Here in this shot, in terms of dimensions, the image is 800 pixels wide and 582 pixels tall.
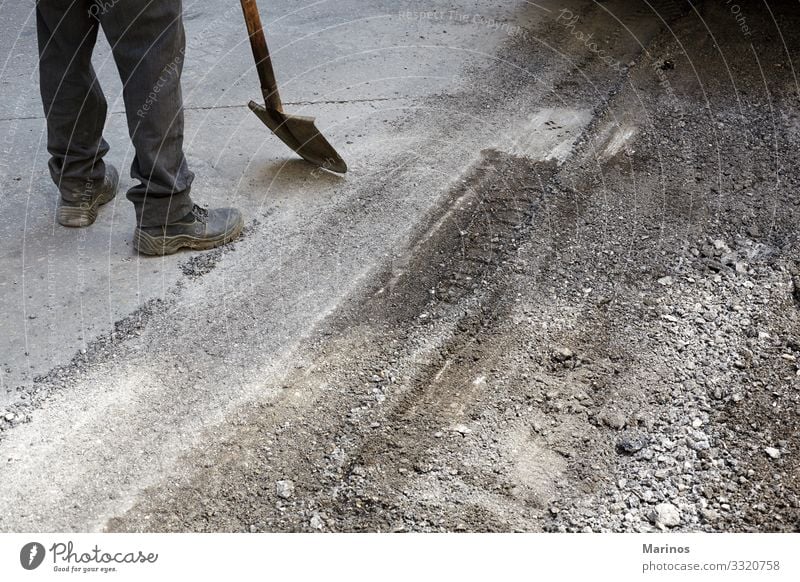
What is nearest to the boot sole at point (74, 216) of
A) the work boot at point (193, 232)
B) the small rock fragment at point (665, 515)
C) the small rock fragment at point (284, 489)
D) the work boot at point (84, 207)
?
the work boot at point (84, 207)

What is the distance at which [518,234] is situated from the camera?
323cm

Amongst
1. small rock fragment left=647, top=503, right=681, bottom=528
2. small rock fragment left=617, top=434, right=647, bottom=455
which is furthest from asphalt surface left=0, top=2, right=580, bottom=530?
small rock fragment left=647, top=503, right=681, bottom=528

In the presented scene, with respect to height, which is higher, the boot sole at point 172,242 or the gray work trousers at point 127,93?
the gray work trousers at point 127,93

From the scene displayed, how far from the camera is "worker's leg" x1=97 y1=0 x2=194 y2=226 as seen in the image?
9.04 ft

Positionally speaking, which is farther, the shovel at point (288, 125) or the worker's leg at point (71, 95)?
the shovel at point (288, 125)

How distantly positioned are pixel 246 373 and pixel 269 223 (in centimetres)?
85

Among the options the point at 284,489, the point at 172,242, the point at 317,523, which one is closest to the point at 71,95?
the point at 172,242

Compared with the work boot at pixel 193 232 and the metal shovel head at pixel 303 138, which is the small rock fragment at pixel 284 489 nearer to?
the work boot at pixel 193 232

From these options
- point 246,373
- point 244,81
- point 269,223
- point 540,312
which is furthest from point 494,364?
point 244,81

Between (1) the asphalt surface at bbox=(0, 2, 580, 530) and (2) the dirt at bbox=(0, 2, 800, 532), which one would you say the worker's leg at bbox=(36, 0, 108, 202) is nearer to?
(1) the asphalt surface at bbox=(0, 2, 580, 530)

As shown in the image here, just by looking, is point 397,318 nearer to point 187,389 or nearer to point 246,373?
point 246,373

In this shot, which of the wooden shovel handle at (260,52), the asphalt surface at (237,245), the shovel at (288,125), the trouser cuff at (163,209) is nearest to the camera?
the asphalt surface at (237,245)

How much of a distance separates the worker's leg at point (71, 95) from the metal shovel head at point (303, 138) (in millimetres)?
637

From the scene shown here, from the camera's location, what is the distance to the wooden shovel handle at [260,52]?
10.8 ft
